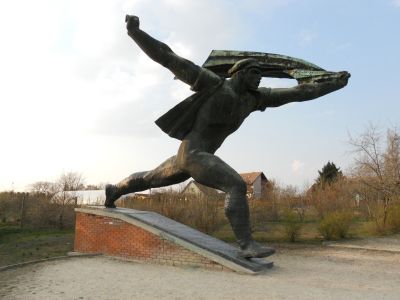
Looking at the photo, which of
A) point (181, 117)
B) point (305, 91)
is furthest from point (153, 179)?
point (305, 91)

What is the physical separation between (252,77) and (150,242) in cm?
332

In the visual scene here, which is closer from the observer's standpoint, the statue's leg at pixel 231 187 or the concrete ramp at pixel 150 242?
the statue's leg at pixel 231 187

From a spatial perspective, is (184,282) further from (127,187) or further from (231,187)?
(127,187)

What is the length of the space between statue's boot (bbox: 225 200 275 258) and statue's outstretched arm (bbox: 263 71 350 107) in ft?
6.30

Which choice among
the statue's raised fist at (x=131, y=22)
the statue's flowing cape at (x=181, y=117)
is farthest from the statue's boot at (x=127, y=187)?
the statue's raised fist at (x=131, y=22)

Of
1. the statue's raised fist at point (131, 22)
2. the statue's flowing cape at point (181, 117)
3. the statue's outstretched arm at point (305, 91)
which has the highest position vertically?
the statue's raised fist at point (131, 22)

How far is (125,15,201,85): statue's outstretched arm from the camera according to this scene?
5930 millimetres

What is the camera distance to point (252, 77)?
6.80 meters

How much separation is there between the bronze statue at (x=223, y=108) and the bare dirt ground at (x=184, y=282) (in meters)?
0.78

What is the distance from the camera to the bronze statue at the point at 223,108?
6457 millimetres

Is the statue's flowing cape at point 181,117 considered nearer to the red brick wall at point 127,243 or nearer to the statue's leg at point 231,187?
the statue's leg at point 231,187

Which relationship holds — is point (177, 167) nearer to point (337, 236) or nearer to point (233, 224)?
point (233, 224)

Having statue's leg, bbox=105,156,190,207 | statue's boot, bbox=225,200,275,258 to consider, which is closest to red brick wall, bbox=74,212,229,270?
statue's boot, bbox=225,200,275,258

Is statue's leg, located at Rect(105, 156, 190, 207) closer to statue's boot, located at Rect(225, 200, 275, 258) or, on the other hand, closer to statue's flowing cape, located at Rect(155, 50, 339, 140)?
statue's flowing cape, located at Rect(155, 50, 339, 140)
